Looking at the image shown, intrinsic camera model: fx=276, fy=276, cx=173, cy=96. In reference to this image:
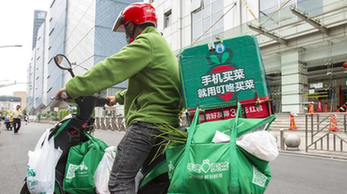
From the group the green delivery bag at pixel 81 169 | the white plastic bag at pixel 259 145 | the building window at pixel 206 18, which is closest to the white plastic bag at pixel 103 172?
the green delivery bag at pixel 81 169

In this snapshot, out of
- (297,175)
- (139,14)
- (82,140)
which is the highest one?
(139,14)

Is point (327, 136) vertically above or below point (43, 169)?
below

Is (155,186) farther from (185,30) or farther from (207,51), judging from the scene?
(185,30)

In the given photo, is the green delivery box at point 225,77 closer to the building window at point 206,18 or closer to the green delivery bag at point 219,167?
the green delivery bag at point 219,167

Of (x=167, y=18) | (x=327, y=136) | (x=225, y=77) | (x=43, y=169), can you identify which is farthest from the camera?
(x=167, y=18)

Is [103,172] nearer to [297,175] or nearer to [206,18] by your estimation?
[297,175]

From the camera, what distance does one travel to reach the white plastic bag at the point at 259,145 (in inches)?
49.9

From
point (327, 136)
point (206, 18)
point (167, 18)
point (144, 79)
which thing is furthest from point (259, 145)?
point (167, 18)

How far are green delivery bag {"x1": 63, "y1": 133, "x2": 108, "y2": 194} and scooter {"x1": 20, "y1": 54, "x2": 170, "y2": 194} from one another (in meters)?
0.07

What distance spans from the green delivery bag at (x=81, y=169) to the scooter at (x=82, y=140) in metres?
0.07

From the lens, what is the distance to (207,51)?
5.73ft

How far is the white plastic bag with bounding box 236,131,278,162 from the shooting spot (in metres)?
1.27

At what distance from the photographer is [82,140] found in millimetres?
2352

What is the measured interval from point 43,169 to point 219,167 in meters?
1.47
